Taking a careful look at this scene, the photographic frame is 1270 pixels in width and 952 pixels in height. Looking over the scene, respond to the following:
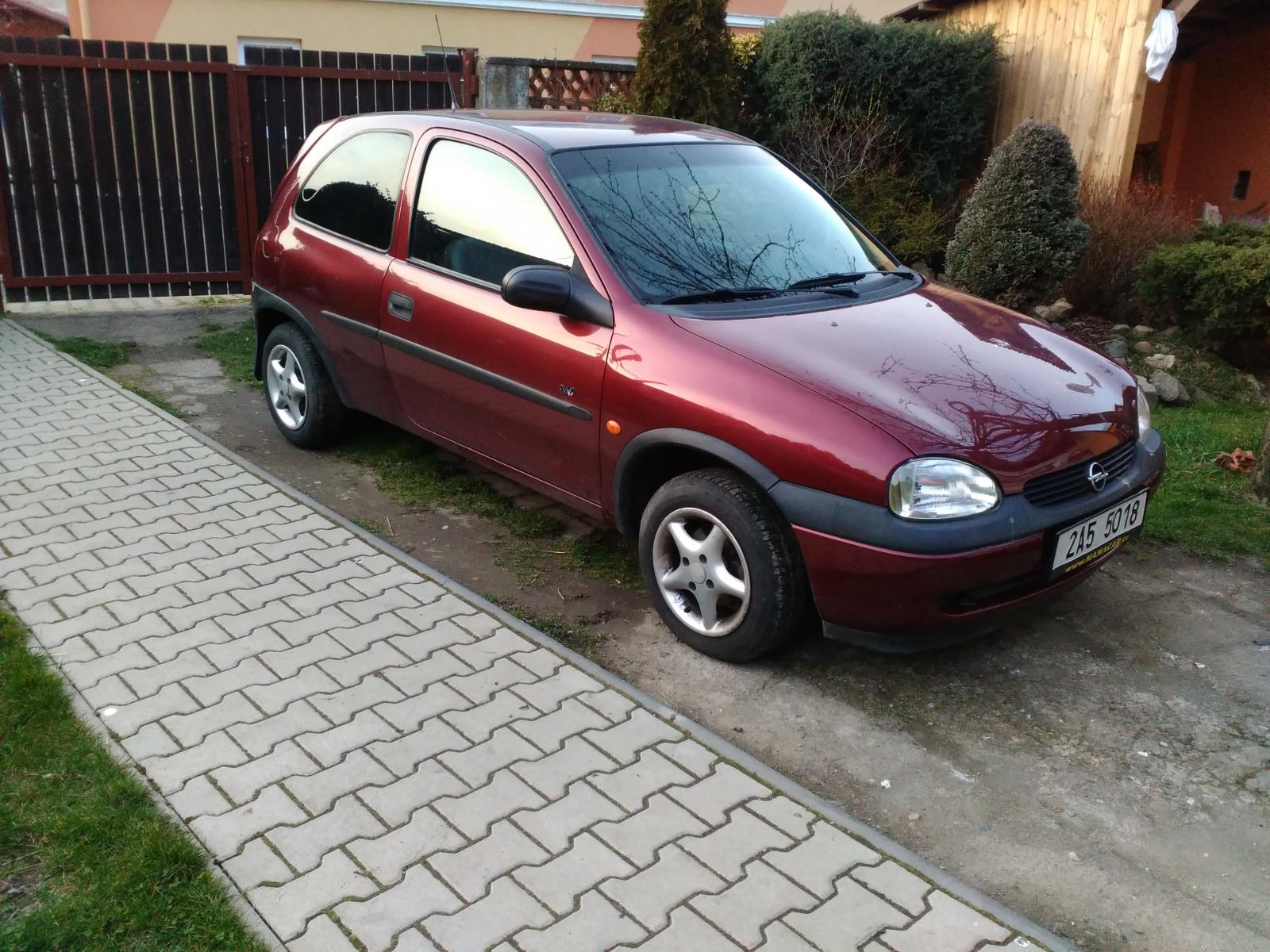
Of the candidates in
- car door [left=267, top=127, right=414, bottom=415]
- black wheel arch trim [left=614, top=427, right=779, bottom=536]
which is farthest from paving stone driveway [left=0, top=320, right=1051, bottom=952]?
car door [left=267, top=127, right=414, bottom=415]

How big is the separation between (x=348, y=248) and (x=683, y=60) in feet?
20.9

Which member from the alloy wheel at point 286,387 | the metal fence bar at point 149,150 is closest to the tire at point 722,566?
the alloy wheel at point 286,387

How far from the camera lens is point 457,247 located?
4.72 m

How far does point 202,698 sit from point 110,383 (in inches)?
168

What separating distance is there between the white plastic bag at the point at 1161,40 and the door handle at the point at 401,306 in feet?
28.9

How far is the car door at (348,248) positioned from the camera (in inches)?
202

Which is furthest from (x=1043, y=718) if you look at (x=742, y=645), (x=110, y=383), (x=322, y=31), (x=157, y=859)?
(x=322, y=31)

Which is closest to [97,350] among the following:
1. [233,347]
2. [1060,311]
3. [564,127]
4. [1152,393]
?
[233,347]

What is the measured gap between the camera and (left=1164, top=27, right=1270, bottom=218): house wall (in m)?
13.2

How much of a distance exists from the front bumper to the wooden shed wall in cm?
874

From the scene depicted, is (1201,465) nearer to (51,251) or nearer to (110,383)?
(110,383)

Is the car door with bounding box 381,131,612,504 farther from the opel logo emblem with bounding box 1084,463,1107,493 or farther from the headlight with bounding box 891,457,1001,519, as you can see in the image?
the opel logo emblem with bounding box 1084,463,1107,493

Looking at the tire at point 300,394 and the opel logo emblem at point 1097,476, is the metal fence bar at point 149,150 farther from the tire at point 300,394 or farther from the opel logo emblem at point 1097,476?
the opel logo emblem at point 1097,476

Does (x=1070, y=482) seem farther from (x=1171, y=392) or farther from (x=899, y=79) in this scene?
(x=899, y=79)
